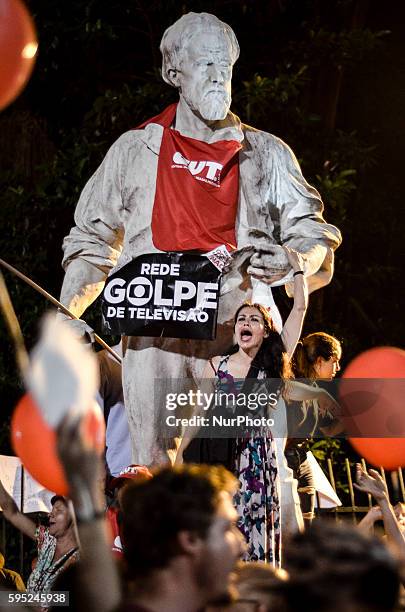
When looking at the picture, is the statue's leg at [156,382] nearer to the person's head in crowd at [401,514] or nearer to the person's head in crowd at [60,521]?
the person's head in crowd at [60,521]

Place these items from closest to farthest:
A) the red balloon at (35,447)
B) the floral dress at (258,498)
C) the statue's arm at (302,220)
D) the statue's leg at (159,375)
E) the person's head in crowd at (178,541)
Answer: the person's head in crowd at (178,541), the red balloon at (35,447), the floral dress at (258,498), the statue's leg at (159,375), the statue's arm at (302,220)

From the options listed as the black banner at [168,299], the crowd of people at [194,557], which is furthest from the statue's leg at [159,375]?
the crowd of people at [194,557]

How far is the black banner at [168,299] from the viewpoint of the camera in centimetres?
588

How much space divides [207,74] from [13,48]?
1260 millimetres

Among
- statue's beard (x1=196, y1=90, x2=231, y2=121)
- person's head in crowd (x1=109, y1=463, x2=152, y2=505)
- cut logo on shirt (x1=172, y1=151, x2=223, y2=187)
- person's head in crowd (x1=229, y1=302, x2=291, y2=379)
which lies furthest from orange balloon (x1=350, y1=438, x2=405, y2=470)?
statue's beard (x1=196, y1=90, x2=231, y2=121)

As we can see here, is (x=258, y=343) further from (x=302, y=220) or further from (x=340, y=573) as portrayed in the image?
(x=340, y=573)

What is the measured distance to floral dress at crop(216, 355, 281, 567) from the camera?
5.56 m

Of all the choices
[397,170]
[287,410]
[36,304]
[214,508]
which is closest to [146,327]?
[287,410]

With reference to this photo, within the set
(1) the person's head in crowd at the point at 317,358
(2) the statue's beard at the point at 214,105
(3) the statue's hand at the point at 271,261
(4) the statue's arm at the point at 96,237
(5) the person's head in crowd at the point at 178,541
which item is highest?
(2) the statue's beard at the point at 214,105

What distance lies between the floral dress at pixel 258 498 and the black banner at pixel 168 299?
0.55 m

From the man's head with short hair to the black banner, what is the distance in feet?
2.27

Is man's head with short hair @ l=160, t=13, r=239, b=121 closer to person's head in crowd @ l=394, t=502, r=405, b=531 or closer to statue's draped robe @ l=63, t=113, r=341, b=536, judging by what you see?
statue's draped robe @ l=63, t=113, r=341, b=536

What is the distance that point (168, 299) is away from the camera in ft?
19.3

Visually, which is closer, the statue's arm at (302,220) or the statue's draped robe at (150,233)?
the statue's draped robe at (150,233)
